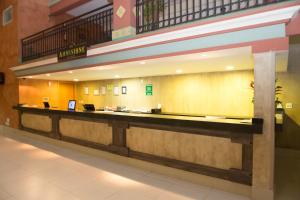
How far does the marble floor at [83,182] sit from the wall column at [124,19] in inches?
113

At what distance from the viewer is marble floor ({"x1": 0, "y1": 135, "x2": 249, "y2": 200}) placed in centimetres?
290

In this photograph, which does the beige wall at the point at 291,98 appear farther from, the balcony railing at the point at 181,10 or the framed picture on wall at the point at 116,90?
the framed picture on wall at the point at 116,90

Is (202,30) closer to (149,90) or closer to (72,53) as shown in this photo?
(72,53)

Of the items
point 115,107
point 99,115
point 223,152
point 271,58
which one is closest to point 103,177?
point 99,115

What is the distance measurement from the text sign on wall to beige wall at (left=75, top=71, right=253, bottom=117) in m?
2.63

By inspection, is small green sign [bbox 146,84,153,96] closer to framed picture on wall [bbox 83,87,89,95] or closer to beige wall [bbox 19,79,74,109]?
framed picture on wall [bbox 83,87,89,95]

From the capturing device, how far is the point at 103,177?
11.7ft

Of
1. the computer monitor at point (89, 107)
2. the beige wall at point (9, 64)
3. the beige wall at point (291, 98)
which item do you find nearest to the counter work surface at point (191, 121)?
the computer monitor at point (89, 107)

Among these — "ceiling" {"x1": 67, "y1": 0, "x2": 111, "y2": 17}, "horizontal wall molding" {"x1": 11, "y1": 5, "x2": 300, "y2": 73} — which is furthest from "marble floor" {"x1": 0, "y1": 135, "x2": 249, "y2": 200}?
"ceiling" {"x1": 67, "y1": 0, "x2": 111, "y2": 17}

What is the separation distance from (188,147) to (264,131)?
3.97 ft

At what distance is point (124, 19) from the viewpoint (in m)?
4.23

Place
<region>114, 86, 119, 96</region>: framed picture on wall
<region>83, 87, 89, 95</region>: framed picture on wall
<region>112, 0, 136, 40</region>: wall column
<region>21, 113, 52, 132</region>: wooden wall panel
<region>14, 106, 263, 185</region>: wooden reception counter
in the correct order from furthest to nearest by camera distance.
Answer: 1. <region>83, 87, 89, 95</region>: framed picture on wall
2. <region>114, 86, 119, 96</region>: framed picture on wall
3. <region>21, 113, 52, 132</region>: wooden wall panel
4. <region>112, 0, 136, 40</region>: wall column
5. <region>14, 106, 263, 185</region>: wooden reception counter

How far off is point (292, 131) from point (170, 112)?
Answer: 3375 mm

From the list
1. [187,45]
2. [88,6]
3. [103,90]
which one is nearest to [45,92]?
[103,90]
